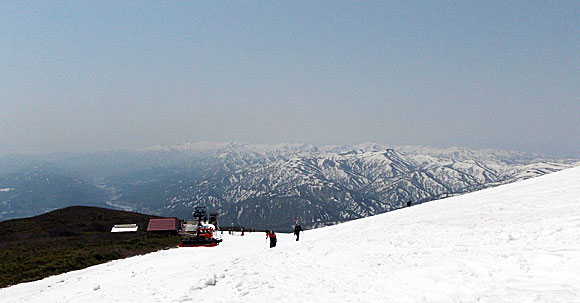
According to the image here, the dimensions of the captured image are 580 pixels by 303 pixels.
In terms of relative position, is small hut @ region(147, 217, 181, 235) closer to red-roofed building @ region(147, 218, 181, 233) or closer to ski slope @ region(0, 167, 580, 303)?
red-roofed building @ region(147, 218, 181, 233)

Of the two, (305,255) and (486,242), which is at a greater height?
(486,242)

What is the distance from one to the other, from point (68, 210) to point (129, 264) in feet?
342

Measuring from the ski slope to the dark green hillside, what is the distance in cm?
1020

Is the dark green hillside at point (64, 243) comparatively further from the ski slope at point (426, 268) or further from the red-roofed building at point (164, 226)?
the ski slope at point (426, 268)

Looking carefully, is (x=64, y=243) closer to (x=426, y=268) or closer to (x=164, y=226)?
(x=164, y=226)

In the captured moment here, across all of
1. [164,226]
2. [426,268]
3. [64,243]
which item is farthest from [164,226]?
→ [426,268]

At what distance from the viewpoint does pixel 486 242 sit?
655 inches

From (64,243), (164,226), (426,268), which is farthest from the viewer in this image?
(164,226)

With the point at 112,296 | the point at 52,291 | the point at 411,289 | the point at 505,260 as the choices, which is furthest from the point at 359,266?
the point at 52,291

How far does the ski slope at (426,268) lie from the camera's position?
456 inches

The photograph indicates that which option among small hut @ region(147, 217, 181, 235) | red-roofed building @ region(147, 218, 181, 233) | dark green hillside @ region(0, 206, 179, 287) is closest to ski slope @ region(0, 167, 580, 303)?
dark green hillside @ region(0, 206, 179, 287)

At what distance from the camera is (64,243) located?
60.3 meters

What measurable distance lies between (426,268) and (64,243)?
64.9 m

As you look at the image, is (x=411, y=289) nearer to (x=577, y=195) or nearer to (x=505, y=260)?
(x=505, y=260)
